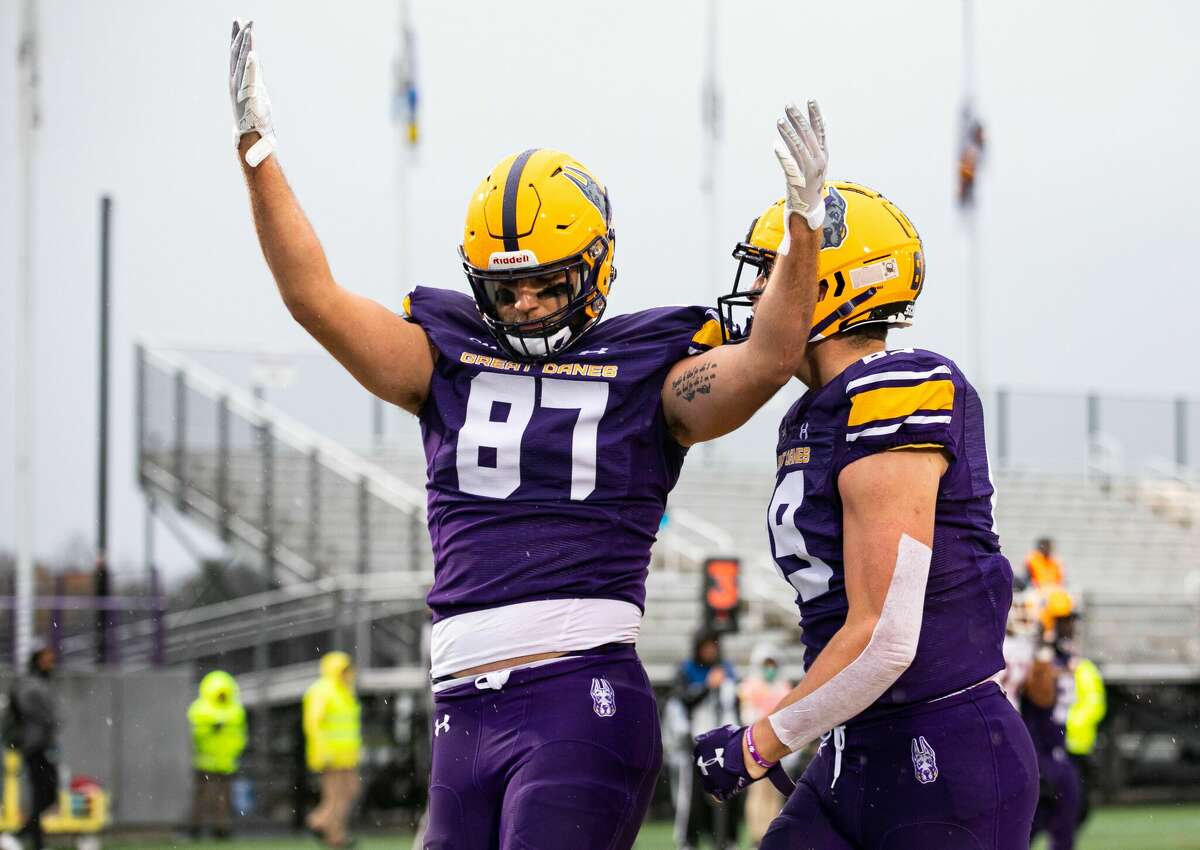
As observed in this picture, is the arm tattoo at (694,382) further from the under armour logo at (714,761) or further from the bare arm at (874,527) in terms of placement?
the under armour logo at (714,761)

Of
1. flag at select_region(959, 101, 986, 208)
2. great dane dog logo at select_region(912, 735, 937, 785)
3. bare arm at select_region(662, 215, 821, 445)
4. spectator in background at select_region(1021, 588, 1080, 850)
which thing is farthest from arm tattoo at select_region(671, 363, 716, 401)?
flag at select_region(959, 101, 986, 208)

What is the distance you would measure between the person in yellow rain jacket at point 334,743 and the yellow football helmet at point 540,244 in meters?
10.4

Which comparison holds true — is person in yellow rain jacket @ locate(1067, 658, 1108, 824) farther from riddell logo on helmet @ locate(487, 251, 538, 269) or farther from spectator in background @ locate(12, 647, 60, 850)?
riddell logo on helmet @ locate(487, 251, 538, 269)

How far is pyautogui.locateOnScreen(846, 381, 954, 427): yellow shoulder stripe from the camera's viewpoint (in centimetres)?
319

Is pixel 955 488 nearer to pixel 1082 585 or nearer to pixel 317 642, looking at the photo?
pixel 317 642

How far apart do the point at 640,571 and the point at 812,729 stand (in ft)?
1.72

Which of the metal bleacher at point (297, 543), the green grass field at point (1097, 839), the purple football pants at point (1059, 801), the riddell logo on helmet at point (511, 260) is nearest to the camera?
the riddell logo on helmet at point (511, 260)

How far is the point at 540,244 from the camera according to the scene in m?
3.48

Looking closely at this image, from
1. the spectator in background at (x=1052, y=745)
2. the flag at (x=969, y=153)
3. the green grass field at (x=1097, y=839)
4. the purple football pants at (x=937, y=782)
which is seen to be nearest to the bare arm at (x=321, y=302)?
the purple football pants at (x=937, y=782)

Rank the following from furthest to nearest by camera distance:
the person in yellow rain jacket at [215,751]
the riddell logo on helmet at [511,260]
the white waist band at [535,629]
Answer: the person in yellow rain jacket at [215,751], the riddell logo on helmet at [511,260], the white waist band at [535,629]

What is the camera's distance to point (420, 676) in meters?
16.1

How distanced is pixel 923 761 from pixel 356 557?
17083mm

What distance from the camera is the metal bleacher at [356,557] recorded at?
17.3 meters

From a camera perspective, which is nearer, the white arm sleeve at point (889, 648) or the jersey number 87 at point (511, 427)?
the white arm sleeve at point (889, 648)
